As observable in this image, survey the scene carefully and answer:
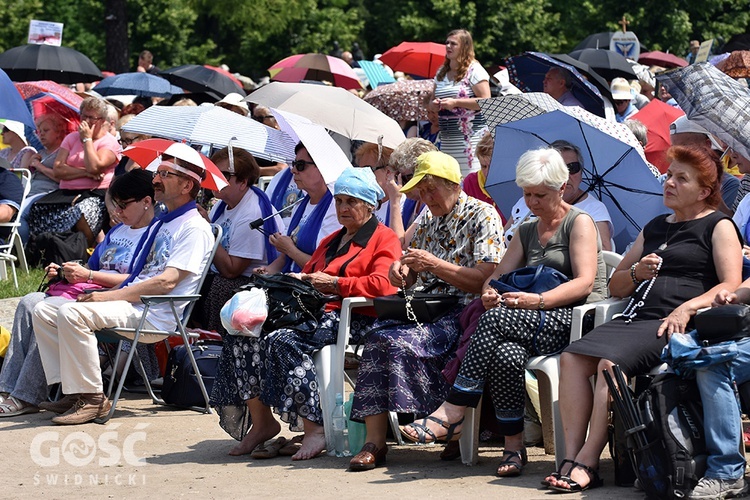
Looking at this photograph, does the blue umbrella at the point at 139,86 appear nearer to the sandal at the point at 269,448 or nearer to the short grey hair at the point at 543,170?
the sandal at the point at 269,448

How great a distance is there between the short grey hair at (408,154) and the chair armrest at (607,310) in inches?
73.7

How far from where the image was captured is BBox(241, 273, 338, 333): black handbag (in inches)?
246

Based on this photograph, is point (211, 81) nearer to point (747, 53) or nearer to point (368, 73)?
point (368, 73)

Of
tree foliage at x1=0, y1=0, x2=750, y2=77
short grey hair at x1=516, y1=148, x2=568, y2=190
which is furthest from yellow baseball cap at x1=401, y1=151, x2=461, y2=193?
tree foliage at x1=0, y1=0, x2=750, y2=77

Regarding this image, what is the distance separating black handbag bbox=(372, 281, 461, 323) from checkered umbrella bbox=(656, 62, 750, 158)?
60.9 inches

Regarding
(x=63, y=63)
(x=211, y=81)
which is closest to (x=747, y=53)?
(x=211, y=81)

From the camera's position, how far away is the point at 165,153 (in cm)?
746

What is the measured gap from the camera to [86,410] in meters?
7.11

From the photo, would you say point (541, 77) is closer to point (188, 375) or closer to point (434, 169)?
point (434, 169)

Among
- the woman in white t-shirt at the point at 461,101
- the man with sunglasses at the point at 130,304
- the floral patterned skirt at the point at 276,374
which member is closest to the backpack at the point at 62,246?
the man with sunglasses at the point at 130,304

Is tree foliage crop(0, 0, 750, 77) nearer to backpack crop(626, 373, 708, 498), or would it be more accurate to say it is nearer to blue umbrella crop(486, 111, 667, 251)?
blue umbrella crop(486, 111, 667, 251)

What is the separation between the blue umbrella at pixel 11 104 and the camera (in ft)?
31.4

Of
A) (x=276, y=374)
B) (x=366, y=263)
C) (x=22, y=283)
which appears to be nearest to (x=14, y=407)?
(x=276, y=374)

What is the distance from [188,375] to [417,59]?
279 inches
